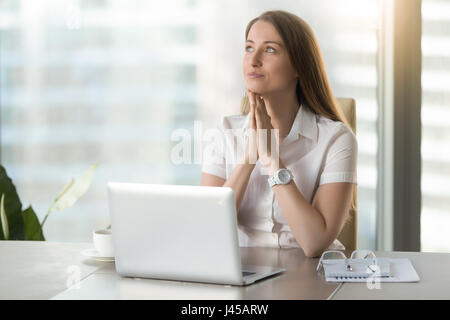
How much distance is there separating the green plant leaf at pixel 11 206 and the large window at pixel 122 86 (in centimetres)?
94

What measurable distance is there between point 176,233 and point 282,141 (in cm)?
79

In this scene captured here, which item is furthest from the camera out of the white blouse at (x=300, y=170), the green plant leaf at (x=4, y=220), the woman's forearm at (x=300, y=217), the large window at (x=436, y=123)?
the large window at (x=436, y=123)

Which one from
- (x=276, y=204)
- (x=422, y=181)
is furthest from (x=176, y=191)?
(x=422, y=181)

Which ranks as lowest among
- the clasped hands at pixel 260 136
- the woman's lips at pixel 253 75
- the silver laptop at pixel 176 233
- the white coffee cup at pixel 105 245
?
the white coffee cup at pixel 105 245

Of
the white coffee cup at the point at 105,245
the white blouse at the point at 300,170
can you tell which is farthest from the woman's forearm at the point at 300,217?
the white coffee cup at the point at 105,245

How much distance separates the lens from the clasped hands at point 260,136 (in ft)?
5.97

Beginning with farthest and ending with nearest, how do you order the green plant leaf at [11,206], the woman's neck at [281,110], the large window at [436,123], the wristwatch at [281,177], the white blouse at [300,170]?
the large window at [436,123], the green plant leaf at [11,206], the woman's neck at [281,110], the white blouse at [300,170], the wristwatch at [281,177]

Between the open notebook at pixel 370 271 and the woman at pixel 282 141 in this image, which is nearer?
the open notebook at pixel 370 271

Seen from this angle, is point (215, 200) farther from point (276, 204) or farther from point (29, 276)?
point (276, 204)

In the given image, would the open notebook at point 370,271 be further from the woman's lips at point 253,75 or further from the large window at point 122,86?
the large window at point 122,86

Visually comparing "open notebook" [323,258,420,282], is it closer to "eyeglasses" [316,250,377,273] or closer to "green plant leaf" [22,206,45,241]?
"eyeglasses" [316,250,377,273]

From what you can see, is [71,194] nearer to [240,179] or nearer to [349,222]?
[240,179]

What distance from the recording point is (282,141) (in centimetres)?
193
